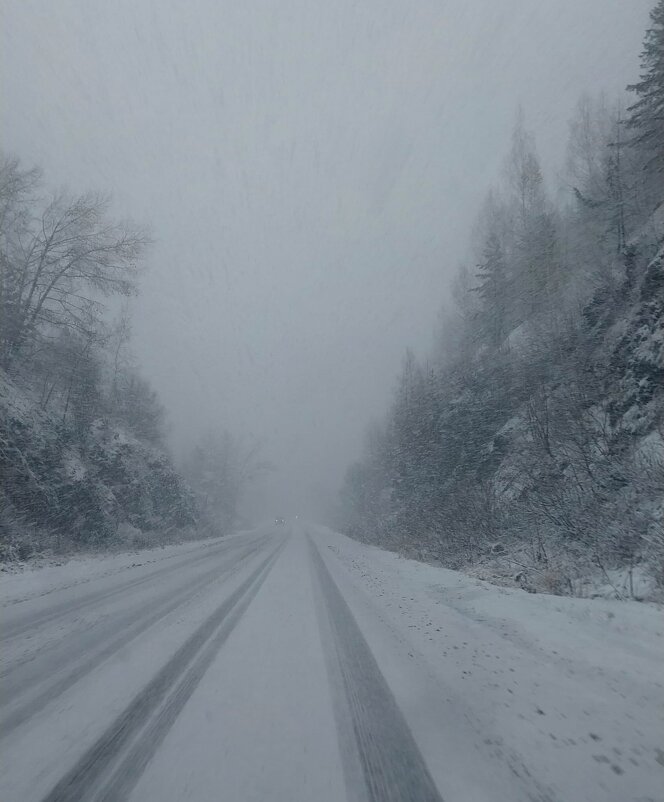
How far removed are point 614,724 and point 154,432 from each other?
101 ft

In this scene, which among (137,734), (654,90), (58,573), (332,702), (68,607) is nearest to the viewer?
(137,734)

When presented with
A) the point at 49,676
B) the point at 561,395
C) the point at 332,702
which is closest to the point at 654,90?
the point at 561,395

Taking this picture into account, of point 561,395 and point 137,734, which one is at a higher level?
point 561,395

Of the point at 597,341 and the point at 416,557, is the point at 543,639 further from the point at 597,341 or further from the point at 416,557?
the point at 597,341

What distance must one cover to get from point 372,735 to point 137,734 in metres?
1.44

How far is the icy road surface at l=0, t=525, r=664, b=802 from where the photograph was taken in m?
2.01

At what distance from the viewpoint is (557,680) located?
323 cm

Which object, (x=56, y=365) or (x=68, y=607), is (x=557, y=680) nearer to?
(x=68, y=607)

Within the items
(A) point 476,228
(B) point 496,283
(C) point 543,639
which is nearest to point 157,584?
(C) point 543,639

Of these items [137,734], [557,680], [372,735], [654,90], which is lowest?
[137,734]

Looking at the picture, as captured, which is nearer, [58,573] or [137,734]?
[137,734]

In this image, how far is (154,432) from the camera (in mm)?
29312

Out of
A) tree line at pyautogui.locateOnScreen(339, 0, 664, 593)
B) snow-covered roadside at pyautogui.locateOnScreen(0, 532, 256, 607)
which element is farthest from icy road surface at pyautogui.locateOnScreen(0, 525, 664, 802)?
tree line at pyautogui.locateOnScreen(339, 0, 664, 593)

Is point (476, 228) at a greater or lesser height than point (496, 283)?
greater
